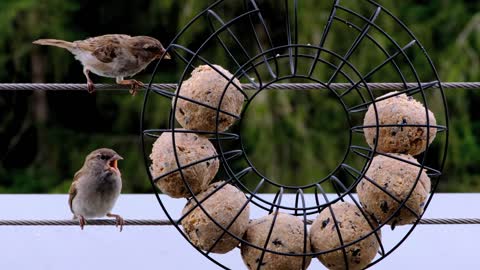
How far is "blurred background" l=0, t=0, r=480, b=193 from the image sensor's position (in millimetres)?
6512

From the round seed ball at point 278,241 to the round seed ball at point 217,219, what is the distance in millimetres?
34

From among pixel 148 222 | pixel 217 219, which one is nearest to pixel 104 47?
pixel 148 222

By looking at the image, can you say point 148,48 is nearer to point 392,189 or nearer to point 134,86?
point 134,86

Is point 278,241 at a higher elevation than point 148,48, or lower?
lower

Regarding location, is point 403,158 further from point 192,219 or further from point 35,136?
point 35,136

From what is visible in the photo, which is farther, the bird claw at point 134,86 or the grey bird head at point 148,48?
the grey bird head at point 148,48

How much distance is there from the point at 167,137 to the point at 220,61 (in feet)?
13.8

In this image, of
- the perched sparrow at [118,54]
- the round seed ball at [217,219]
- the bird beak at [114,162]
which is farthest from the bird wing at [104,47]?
the round seed ball at [217,219]

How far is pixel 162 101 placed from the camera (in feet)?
22.1

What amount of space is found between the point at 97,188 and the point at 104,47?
18.1 inches

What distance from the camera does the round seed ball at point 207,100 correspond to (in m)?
2.29

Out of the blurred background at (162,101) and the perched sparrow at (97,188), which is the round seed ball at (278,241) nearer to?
the perched sparrow at (97,188)

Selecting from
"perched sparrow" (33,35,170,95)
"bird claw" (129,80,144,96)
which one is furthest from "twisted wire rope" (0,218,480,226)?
"perched sparrow" (33,35,170,95)

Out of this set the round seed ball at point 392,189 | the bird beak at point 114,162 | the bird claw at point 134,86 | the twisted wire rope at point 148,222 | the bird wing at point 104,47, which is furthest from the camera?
the bird beak at point 114,162
